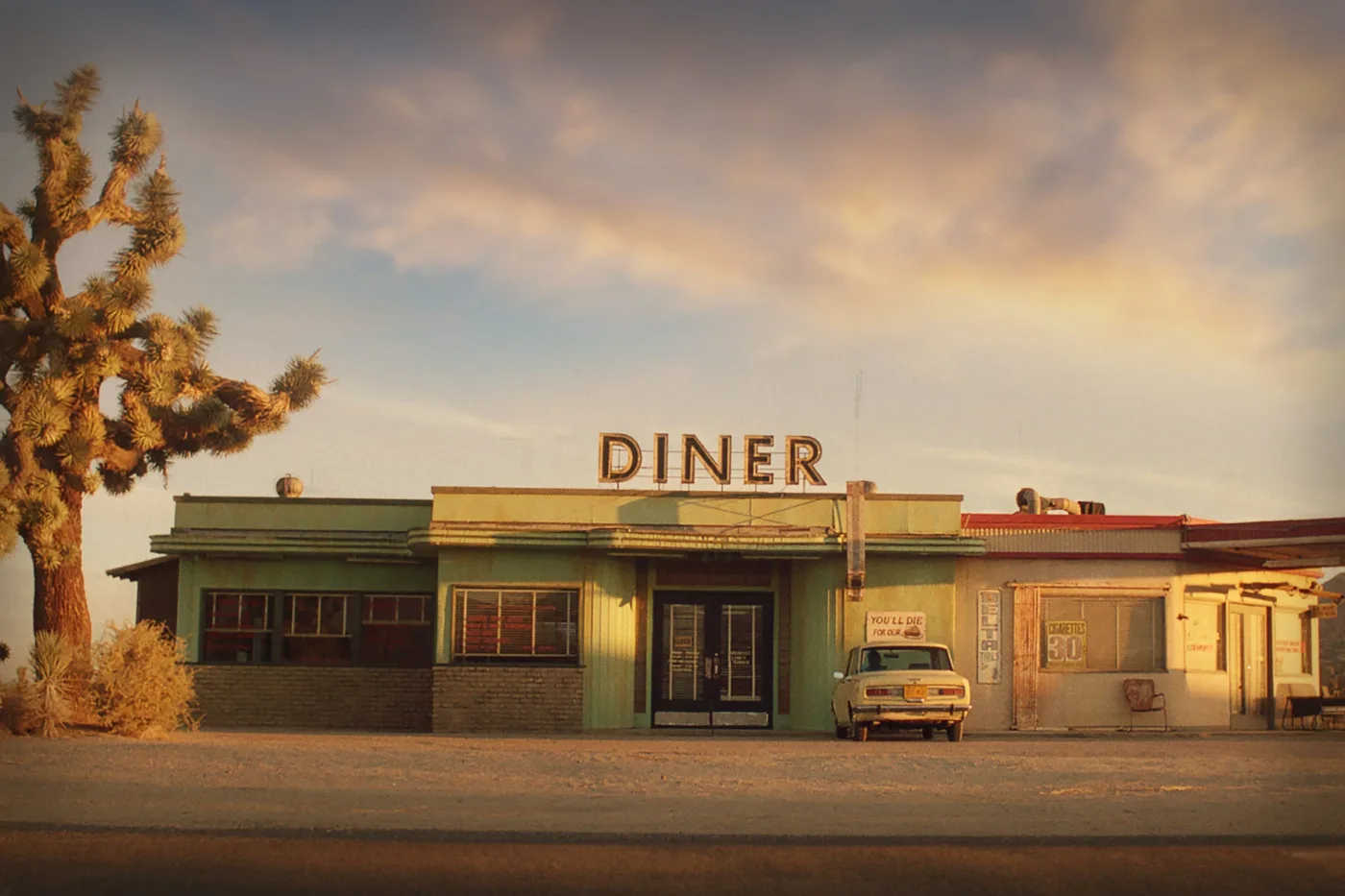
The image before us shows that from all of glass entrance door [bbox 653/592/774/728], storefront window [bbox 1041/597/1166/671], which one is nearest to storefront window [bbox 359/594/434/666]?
glass entrance door [bbox 653/592/774/728]

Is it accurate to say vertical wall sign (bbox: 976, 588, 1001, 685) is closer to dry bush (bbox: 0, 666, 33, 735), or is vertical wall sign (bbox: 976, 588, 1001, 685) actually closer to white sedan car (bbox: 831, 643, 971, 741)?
white sedan car (bbox: 831, 643, 971, 741)

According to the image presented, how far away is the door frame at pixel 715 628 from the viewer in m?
27.0

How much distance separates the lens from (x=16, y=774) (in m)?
15.6

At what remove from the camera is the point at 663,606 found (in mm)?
27344

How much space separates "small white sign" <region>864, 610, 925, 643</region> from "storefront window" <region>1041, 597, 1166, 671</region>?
8.56 ft

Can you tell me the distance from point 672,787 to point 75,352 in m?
11.3

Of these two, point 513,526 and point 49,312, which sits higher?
point 49,312

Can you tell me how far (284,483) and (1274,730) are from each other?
1942cm

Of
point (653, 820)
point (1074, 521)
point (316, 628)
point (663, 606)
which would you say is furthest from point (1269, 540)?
point (653, 820)

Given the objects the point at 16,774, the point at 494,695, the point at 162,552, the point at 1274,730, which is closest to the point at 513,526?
the point at 494,695

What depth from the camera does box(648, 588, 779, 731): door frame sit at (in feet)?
88.7

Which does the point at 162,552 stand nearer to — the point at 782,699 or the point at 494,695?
the point at 494,695

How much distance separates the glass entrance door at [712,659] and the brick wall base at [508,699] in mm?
1957

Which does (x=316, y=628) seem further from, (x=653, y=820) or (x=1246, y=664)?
(x=1246, y=664)
